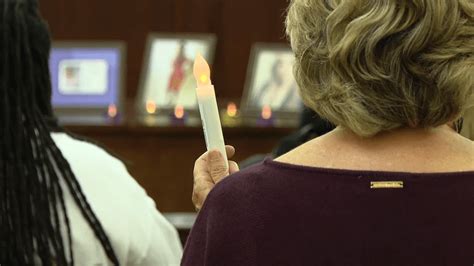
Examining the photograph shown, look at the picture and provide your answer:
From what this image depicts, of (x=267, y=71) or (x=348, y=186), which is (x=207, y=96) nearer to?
(x=348, y=186)

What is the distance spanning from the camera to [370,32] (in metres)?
1.33

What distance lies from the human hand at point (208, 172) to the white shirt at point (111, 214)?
0.69 m

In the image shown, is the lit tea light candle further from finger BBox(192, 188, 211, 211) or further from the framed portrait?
finger BBox(192, 188, 211, 211)

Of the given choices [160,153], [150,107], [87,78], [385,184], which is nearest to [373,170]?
[385,184]

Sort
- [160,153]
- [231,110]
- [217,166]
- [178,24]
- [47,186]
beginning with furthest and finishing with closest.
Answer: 1. [178,24]
2. [231,110]
3. [160,153]
4. [47,186]
5. [217,166]

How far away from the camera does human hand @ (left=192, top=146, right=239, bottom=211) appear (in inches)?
57.5

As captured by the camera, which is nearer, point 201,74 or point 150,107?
point 201,74

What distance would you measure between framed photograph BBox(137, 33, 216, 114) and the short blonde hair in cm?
489

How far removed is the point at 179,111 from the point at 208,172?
15.3ft

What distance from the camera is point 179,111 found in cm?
614

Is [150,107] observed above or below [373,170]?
below

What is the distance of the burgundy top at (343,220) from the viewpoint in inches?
52.8

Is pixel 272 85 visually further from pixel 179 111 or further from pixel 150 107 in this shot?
pixel 150 107

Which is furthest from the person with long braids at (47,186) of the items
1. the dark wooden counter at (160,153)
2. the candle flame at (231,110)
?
the candle flame at (231,110)
